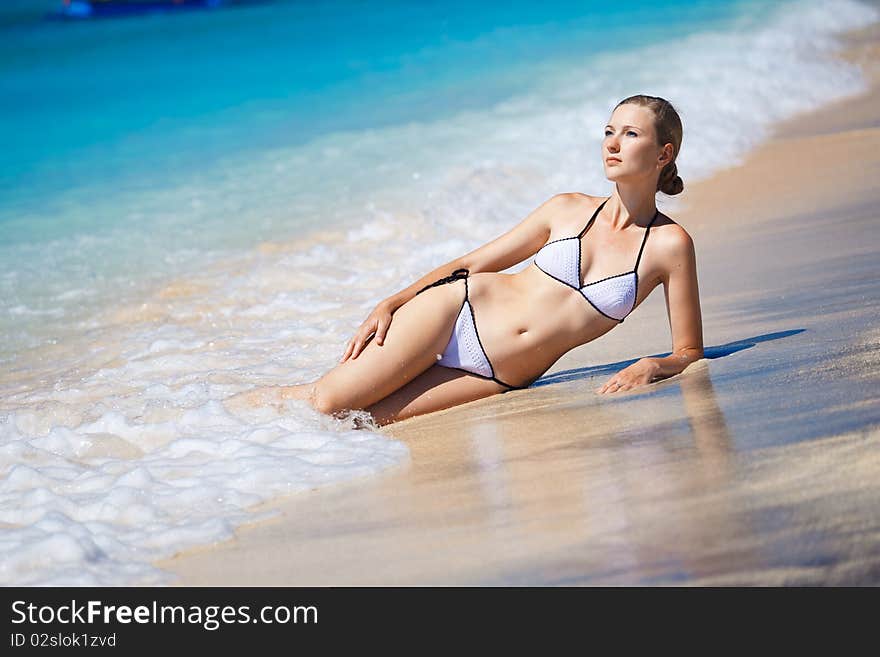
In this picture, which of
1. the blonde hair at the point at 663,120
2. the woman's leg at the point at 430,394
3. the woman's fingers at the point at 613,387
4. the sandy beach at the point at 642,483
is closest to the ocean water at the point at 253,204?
the woman's leg at the point at 430,394

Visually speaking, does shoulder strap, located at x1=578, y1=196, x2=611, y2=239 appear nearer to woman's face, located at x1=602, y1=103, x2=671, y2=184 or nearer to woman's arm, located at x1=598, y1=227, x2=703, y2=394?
woman's face, located at x1=602, y1=103, x2=671, y2=184

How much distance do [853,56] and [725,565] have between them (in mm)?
12255

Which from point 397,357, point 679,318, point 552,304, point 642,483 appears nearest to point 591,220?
point 552,304

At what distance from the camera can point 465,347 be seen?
4395 millimetres

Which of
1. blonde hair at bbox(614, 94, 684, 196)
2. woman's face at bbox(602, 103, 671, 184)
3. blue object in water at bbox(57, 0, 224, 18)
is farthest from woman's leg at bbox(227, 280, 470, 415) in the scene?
blue object in water at bbox(57, 0, 224, 18)

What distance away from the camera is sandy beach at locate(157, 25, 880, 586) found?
284 centimetres

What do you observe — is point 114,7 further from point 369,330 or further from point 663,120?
point 663,120

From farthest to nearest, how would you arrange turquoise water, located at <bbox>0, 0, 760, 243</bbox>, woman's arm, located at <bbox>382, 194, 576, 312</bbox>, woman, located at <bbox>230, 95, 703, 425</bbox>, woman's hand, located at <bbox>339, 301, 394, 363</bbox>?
1. turquoise water, located at <bbox>0, 0, 760, 243</bbox>
2. woman's arm, located at <bbox>382, 194, 576, 312</bbox>
3. woman's hand, located at <bbox>339, 301, 394, 363</bbox>
4. woman, located at <bbox>230, 95, 703, 425</bbox>

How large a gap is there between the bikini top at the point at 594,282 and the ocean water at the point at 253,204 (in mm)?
916

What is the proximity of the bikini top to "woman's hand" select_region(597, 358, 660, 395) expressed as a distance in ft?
0.73

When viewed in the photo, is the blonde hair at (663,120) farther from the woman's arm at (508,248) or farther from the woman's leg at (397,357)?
the woman's leg at (397,357)

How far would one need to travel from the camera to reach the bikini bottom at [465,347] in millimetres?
4367

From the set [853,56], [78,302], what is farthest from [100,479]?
[853,56]

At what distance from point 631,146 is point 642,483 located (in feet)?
4.82
